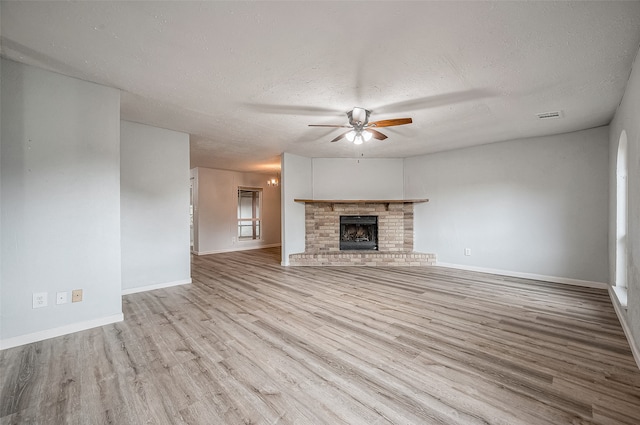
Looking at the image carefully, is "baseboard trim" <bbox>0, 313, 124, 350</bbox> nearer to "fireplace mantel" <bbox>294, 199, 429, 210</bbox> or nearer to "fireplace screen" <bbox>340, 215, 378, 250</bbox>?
"fireplace mantel" <bbox>294, 199, 429, 210</bbox>

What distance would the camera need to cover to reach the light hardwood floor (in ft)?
4.89

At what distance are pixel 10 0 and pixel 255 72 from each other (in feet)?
4.95

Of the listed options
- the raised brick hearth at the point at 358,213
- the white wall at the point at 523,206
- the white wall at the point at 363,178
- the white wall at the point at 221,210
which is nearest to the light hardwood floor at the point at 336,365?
the white wall at the point at 523,206

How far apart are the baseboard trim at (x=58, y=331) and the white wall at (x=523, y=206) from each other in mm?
5472

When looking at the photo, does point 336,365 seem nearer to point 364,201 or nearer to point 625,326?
point 625,326

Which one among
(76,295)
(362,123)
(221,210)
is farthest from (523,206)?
(221,210)

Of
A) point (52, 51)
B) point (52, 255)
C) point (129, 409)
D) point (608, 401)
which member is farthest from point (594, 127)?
point (52, 255)

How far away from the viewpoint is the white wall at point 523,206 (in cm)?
398

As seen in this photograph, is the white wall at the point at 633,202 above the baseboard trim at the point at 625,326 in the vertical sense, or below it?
above

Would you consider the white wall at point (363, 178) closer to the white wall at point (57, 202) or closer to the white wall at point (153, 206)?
the white wall at point (153, 206)

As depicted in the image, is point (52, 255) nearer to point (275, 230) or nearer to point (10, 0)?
point (10, 0)

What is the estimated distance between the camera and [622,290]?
3.18 meters

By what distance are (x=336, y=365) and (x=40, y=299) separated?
265cm

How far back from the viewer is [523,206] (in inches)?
179
